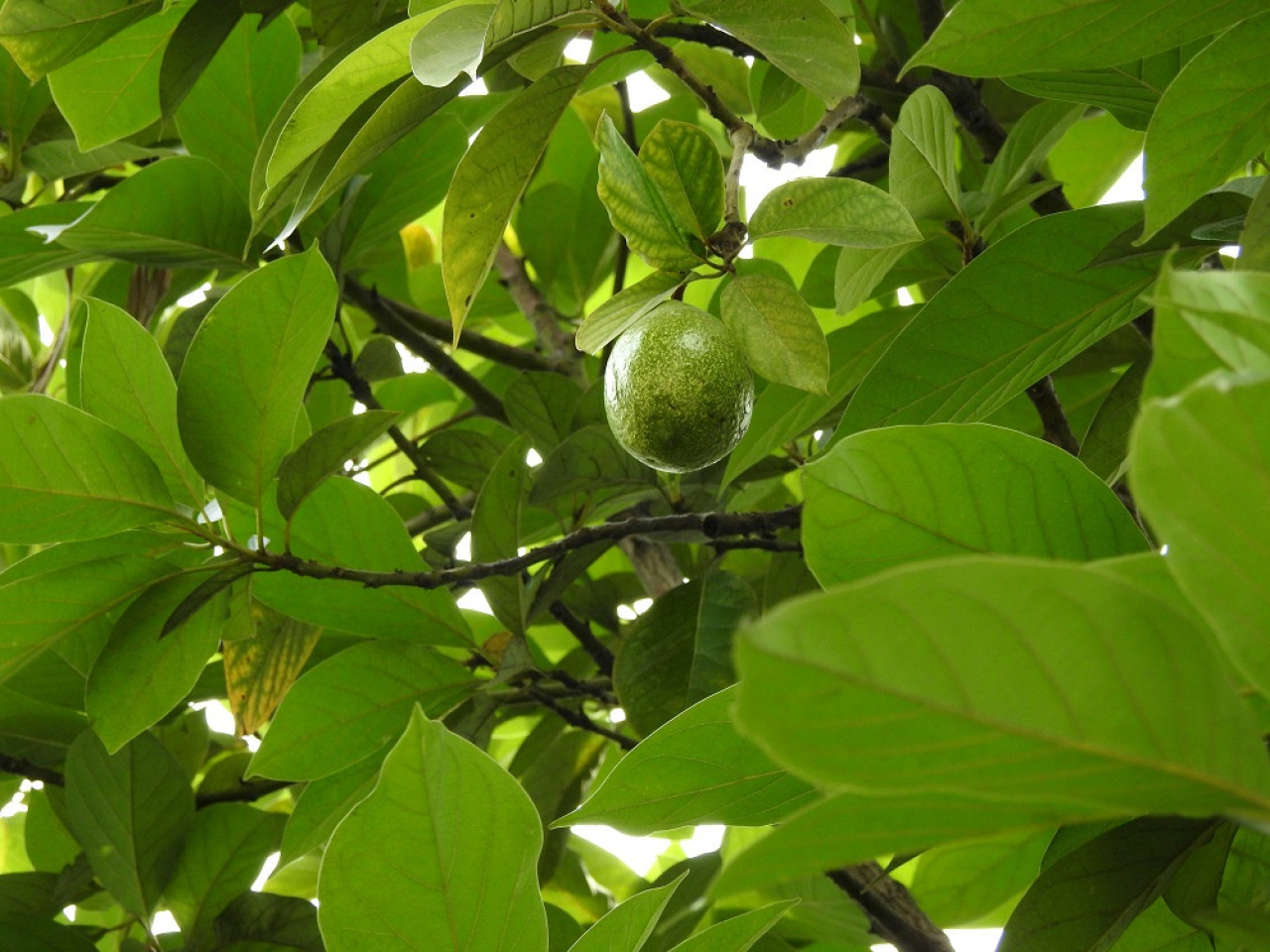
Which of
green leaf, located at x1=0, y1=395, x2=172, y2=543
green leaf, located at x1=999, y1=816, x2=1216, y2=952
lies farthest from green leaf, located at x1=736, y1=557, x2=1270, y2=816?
green leaf, located at x1=0, y1=395, x2=172, y2=543

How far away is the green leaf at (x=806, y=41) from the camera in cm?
79

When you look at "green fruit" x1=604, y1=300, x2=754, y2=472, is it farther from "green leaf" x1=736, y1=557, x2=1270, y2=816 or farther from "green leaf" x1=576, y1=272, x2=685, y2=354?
"green leaf" x1=736, y1=557, x2=1270, y2=816

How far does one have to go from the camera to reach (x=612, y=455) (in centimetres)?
123

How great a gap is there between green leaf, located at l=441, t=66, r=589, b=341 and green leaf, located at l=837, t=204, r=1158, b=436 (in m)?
0.29

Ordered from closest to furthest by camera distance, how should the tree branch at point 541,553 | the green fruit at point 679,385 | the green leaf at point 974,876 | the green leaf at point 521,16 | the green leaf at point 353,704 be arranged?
the green leaf at point 521,16 → the green fruit at point 679,385 → the tree branch at point 541,553 → the green leaf at point 353,704 → the green leaf at point 974,876

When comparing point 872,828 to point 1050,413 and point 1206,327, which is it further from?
point 1050,413

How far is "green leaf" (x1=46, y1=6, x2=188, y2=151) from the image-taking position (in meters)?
1.26

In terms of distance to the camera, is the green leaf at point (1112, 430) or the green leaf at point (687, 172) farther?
the green leaf at point (1112, 430)

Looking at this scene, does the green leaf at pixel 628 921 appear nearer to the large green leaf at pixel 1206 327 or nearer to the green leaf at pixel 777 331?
the green leaf at pixel 777 331

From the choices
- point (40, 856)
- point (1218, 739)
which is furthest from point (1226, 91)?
point (40, 856)

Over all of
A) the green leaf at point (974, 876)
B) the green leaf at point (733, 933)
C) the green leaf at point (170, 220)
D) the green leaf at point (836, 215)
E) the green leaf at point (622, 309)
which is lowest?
the green leaf at point (974, 876)

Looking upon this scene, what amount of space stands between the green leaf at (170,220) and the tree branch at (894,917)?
874 millimetres

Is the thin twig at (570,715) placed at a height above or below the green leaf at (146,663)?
below

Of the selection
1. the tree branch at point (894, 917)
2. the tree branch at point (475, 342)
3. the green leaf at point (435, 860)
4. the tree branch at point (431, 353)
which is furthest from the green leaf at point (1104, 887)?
the tree branch at point (475, 342)
